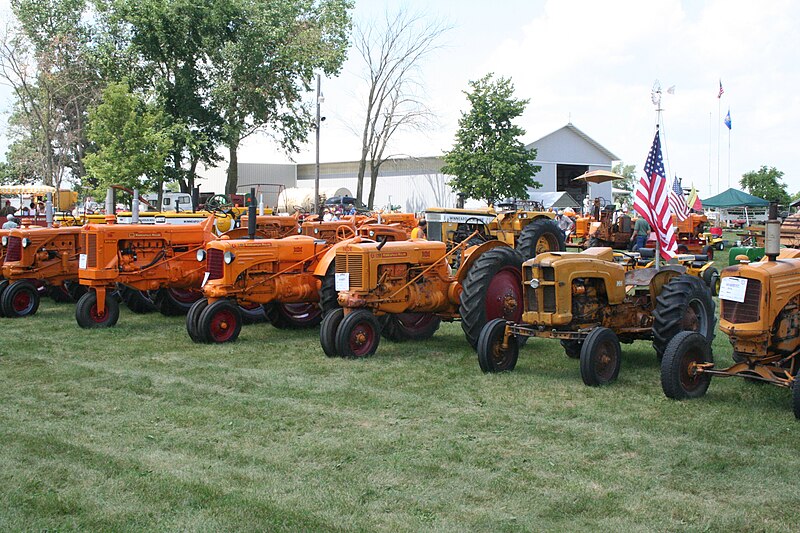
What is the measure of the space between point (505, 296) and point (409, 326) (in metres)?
1.52

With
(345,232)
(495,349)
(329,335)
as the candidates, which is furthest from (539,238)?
(495,349)

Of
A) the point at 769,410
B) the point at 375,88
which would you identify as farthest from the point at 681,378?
the point at 375,88

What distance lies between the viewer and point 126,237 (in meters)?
12.2

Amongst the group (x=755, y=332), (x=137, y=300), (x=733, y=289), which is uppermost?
(x=733, y=289)

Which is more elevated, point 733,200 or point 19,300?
point 733,200

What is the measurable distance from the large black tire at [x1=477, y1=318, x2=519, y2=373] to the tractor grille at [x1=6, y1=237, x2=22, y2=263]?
27.0 feet

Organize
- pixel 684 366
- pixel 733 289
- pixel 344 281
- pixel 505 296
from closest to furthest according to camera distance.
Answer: pixel 733 289 < pixel 684 366 < pixel 344 281 < pixel 505 296

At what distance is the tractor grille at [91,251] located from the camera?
1203cm

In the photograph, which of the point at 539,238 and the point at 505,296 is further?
the point at 539,238

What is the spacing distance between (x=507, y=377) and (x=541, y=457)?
2612mm

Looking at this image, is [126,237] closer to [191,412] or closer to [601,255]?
[191,412]

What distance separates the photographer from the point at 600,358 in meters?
8.13

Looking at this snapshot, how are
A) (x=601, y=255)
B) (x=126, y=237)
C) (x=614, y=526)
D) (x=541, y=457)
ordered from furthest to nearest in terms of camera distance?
(x=126, y=237) < (x=601, y=255) < (x=541, y=457) < (x=614, y=526)

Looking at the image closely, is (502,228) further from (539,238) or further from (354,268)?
(354,268)
